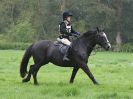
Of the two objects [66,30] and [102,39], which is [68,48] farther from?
[102,39]

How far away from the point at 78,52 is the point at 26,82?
2454 mm

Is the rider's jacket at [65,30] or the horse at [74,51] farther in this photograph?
the rider's jacket at [65,30]

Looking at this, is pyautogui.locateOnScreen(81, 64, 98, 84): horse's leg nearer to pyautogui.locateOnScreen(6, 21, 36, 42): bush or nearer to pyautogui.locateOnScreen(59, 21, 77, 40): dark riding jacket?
pyautogui.locateOnScreen(59, 21, 77, 40): dark riding jacket

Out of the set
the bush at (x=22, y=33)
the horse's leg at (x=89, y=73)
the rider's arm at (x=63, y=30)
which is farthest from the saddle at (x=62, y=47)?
the bush at (x=22, y=33)

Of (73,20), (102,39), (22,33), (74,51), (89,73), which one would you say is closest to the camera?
(89,73)

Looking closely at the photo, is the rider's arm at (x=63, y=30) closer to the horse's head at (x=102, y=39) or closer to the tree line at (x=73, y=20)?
the horse's head at (x=102, y=39)

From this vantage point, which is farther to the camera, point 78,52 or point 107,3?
point 107,3

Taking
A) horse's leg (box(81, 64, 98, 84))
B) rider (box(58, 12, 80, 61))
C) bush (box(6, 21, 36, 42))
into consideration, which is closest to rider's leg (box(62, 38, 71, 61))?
rider (box(58, 12, 80, 61))

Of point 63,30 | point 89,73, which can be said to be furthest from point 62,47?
point 89,73

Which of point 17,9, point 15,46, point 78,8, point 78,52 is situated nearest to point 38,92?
point 78,52

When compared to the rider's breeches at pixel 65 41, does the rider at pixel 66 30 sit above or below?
above

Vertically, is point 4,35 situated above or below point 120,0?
below

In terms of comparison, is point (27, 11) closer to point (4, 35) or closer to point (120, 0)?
point (4, 35)

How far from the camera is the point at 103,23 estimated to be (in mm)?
74250
